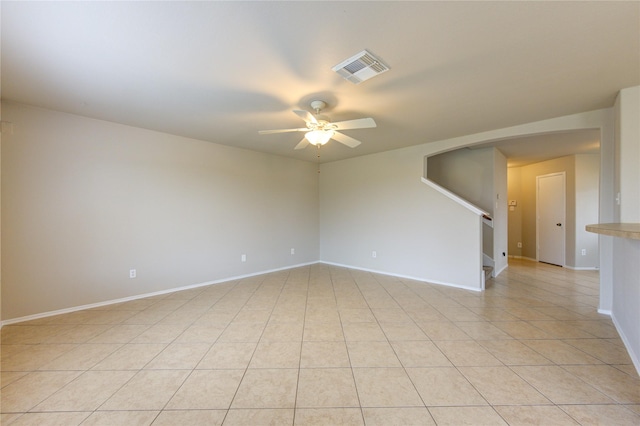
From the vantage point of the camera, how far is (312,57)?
1895 mm

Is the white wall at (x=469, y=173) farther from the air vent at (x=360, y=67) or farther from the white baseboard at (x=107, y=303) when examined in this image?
the white baseboard at (x=107, y=303)

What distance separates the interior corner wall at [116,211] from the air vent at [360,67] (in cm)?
306

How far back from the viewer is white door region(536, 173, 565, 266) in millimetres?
5617

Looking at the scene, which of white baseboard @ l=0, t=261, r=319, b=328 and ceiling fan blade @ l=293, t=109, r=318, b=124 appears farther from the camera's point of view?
white baseboard @ l=0, t=261, r=319, b=328

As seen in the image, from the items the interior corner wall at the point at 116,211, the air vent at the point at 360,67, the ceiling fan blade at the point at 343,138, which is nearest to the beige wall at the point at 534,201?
the ceiling fan blade at the point at 343,138

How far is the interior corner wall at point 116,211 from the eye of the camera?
2.77m

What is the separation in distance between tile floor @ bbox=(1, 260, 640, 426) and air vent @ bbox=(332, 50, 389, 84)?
236 cm

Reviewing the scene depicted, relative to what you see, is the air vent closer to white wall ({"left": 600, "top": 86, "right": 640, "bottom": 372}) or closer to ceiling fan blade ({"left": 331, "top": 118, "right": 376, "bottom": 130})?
ceiling fan blade ({"left": 331, "top": 118, "right": 376, "bottom": 130})

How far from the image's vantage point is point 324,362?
198 cm

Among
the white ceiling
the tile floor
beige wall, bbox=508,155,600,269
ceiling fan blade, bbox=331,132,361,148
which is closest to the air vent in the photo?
the white ceiling

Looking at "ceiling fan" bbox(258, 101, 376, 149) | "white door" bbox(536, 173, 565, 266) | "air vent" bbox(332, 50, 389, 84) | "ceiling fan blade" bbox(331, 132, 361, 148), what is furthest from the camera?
"white door" bbox(536, 173, 565, 266)

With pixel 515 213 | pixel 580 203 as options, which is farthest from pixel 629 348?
pixel 515 213

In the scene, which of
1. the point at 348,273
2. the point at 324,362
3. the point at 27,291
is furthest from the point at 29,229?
the point at 348,273

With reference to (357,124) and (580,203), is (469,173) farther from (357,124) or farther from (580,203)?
(357,124)
